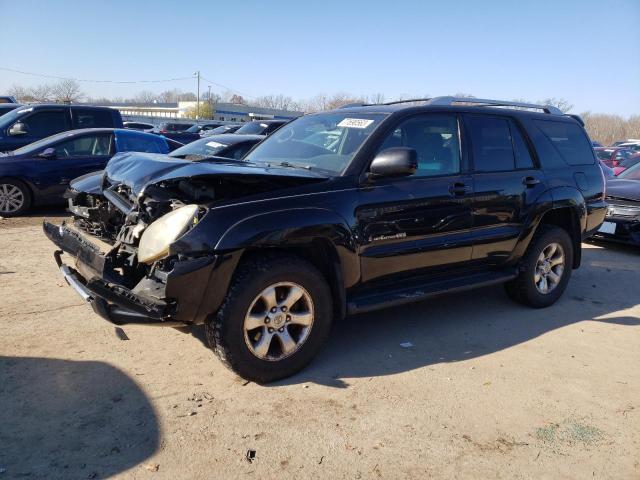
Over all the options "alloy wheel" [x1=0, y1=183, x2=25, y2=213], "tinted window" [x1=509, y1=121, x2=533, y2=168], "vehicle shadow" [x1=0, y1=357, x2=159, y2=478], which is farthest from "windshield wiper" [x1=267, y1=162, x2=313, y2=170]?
"alloy wheel" [x1=0, y1=183, x2=25, y2=213]

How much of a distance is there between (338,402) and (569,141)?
12.9ft

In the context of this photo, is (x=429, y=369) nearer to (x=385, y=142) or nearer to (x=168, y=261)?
(x=385, y=142)

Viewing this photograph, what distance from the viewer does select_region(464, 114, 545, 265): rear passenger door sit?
14.8 ft

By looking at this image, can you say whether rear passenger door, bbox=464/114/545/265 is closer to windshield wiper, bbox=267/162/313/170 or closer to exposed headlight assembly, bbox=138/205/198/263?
windshield wiper, bbox=267/162/313/170

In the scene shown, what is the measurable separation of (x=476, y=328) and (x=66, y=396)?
10.9 ft

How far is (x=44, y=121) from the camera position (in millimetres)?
10172

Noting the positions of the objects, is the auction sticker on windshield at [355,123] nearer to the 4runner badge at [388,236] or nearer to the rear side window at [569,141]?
the 4runner badge at [388,236]

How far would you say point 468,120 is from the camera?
4562 mm

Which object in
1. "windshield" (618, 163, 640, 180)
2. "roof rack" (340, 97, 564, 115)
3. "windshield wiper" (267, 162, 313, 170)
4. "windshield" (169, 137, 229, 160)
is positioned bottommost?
"windshield" (618, 163, 640, 180)

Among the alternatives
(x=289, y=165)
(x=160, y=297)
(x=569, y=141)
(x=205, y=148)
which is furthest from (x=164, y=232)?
(x=205, y=148)

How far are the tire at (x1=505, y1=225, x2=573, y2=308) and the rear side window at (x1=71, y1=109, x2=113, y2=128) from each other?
29.2ft

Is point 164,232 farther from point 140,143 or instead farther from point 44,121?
point 44,121

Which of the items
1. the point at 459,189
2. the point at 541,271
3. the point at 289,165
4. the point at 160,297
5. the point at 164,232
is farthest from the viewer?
the point at 541,271

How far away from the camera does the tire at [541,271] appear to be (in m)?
5.01
